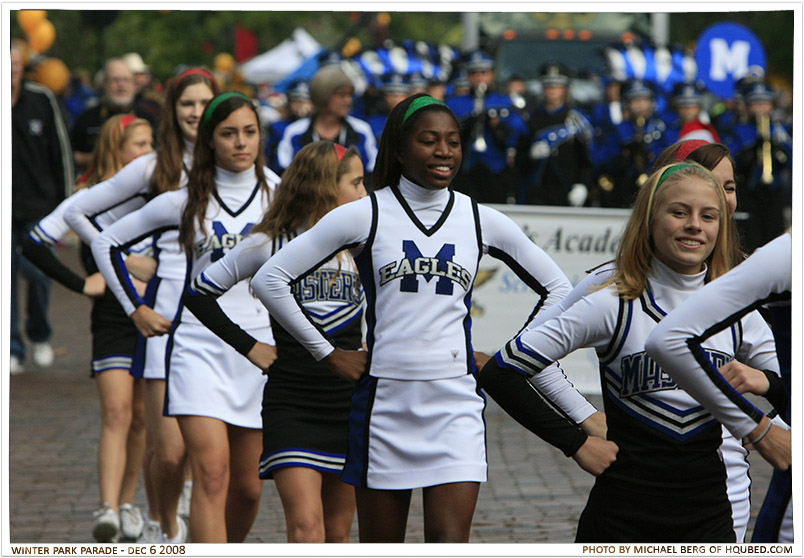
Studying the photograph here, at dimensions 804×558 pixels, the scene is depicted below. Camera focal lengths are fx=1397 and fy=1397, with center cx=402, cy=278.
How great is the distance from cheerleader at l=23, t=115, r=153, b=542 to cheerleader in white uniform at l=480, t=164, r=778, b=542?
2.99 metres

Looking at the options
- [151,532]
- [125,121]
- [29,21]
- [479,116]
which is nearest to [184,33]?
[29,21]

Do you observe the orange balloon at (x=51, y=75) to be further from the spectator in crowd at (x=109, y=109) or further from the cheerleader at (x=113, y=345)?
the cheerleader at (x=113, y=345)

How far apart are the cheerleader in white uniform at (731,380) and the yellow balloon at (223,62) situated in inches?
1549

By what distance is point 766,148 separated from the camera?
16.4m

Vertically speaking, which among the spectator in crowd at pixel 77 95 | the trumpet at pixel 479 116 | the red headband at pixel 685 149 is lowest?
the red headband at pixel 685 149

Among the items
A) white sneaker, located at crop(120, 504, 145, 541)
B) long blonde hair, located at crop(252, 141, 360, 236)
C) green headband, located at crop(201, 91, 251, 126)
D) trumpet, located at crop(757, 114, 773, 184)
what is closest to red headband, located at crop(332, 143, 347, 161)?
long blonde hair, located at crop(252, 141, 360, 236)

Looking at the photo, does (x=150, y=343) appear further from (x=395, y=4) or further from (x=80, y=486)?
(x=395, y=4)

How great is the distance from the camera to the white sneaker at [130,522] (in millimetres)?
6555

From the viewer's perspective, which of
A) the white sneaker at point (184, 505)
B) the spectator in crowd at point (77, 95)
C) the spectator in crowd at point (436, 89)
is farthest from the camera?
the spectator in crowd at point (77, 95)

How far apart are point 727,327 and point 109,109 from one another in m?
8.64

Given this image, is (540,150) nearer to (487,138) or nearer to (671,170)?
(487,138)

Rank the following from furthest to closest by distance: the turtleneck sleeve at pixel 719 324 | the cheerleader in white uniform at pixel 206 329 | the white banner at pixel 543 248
Answer: the white banner at pixel 543 248 → the cheerleader in white uniform at pixel 206 329 → the turtleneck sleeve at pixel 719 324

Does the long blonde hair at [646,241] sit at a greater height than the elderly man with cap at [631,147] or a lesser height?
lesser


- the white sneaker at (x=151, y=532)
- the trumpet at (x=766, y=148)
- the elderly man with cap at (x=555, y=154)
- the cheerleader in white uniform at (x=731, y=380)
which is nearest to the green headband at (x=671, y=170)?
the cheerleader in white uniform at (x=731, y=380)
